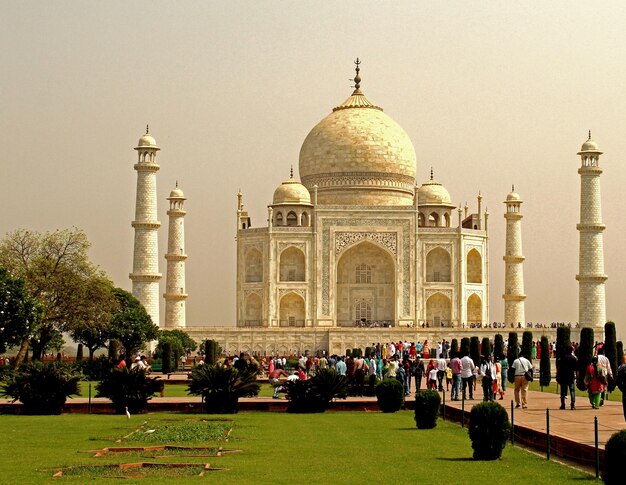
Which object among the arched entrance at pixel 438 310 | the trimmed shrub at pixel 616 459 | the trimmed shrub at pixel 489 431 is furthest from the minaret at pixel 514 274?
the trimmed shrub at pixel 616 459

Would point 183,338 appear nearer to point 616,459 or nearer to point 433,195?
point 433,195

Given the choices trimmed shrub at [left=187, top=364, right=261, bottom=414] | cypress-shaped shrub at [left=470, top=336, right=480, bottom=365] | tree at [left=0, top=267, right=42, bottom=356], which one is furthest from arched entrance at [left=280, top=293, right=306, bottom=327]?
trimmed shrub at [left=187, top=364, right=261, bottom=414]

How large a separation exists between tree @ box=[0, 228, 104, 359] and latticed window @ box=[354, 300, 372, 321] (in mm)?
15861

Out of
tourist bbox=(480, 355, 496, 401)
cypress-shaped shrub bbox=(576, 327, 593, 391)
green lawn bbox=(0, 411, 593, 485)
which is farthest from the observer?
cypress-shaped shrub bbox=(576, 327, 593, 391)

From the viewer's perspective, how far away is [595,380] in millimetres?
16234

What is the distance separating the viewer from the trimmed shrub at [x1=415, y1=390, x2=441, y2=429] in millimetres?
13742

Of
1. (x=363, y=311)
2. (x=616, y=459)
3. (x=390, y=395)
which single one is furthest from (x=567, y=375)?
(x=363, y=311)

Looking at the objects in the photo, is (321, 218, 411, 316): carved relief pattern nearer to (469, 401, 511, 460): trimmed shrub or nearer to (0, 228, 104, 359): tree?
(0, 228, 104, 359): tree

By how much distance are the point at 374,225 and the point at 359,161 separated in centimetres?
327

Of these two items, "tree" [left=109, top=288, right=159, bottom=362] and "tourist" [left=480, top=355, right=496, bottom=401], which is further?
"tree" [left=109, top=288, right=159, bottom=362]

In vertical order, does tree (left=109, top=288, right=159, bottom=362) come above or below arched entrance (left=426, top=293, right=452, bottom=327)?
below

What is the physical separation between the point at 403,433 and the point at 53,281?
63.1 feet

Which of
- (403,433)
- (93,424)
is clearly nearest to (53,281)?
(93,424)

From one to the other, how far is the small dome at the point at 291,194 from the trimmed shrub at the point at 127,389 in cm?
2956
